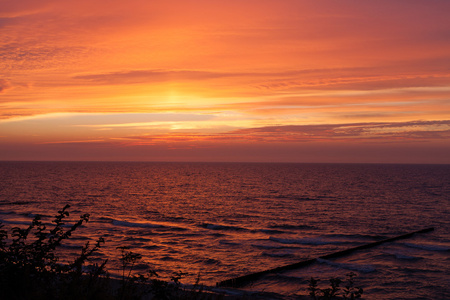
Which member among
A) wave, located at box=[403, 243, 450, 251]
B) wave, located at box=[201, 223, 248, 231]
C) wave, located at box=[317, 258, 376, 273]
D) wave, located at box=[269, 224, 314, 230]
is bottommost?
wave, located at box=[269, 224, 314, 230]

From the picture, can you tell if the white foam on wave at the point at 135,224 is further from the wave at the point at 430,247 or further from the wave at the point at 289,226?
the wave at the point at 430,247

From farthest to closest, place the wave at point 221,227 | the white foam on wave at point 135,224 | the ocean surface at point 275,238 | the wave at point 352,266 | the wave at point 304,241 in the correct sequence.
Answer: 1. the white foam on wave at point 135,224
2. the wave at point 221,227
3. the wave at point 304,241
4. the wave at point 352,266
5. the ocean surface at point 275,238

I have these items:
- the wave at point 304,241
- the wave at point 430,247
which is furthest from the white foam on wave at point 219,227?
the wave at point 430,247

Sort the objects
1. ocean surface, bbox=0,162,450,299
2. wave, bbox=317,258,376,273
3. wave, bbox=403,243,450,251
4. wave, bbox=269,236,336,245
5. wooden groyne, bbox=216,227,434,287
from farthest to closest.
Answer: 1. wave, bbox=269,236,336,245
2. wave, bbox=403,243,450,251
3. wave, bbox=317,258,376,273
4. ocean surface, bbox=0,162,450,299
5. wooden groyne, bbox=216,227,434,287

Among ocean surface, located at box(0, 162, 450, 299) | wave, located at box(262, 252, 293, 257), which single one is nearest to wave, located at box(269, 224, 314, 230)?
ocean surface, located at box(0, 162, 450, 299)

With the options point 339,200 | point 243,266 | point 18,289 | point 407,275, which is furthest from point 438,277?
point 339,200

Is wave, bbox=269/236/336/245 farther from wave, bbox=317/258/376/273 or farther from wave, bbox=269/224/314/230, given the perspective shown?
wave, bbox=269/224/314/230

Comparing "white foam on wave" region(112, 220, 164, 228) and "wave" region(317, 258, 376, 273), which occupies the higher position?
"wave" region(317, 258, 376, 273)

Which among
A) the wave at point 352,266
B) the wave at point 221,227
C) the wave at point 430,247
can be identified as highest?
the wave at point 352,266

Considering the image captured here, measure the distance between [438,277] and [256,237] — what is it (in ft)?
55.4

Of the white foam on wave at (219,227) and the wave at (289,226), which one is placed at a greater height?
the white foam on wave at (219,227)

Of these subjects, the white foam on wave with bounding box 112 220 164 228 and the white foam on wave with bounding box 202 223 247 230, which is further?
the white foam on wave with bounding box 112 220 164 228

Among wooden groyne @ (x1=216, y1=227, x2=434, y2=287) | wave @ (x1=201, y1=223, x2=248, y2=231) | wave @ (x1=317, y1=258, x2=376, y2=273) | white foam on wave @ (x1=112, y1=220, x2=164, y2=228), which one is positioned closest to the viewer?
wooden groyne @ (x1=216, y1=227, x2=434, y2=287)

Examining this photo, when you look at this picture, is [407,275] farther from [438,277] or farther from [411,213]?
[411,213]
